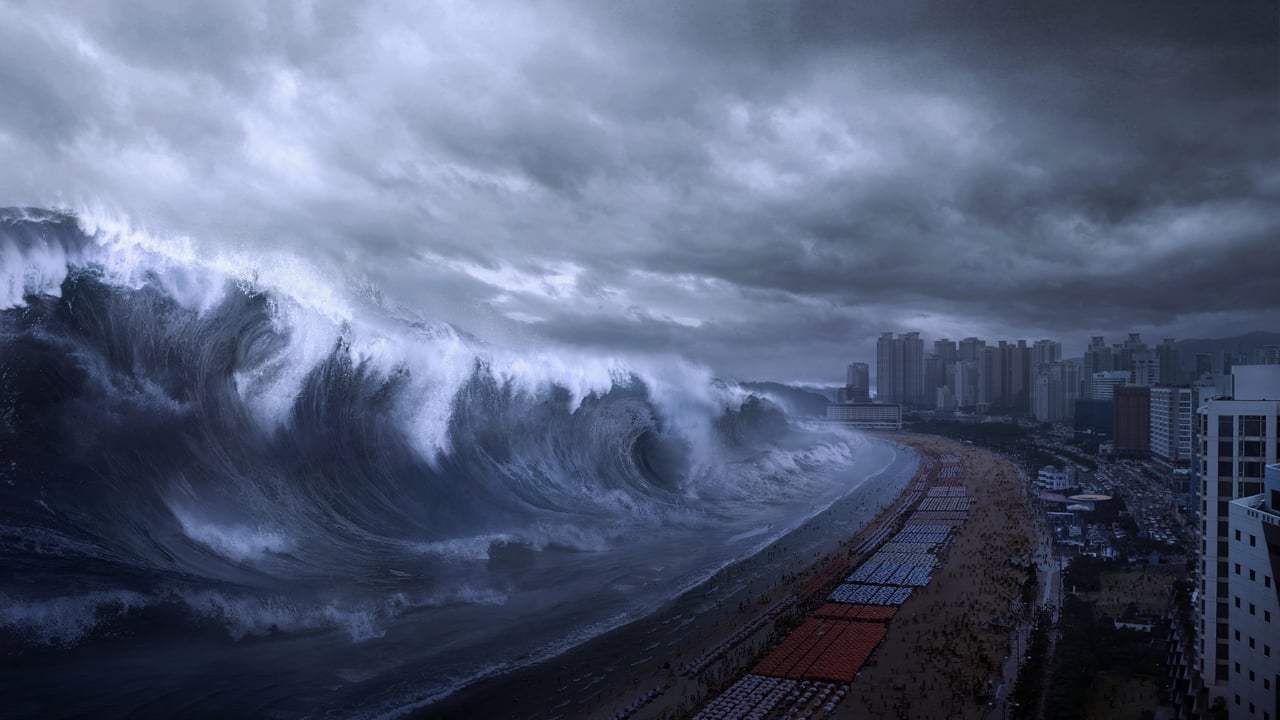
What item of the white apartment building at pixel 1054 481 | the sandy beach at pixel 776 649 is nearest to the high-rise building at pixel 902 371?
the white apartment building at pixel 1054 481

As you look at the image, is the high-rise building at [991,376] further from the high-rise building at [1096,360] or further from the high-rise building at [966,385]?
the high-rise building at [1096,360]

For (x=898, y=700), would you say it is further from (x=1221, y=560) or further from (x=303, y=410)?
(x=303, y=410)

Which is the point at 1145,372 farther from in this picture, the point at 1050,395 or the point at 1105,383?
the point at 1050,395

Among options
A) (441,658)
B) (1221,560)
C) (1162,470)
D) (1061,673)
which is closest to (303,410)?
(441,658)

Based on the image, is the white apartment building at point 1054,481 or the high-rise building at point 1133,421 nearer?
the white apartment building at point 1054,481

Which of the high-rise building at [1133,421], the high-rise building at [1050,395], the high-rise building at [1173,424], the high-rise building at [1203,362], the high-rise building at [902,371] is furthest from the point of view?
the high-rise building at [902,371]

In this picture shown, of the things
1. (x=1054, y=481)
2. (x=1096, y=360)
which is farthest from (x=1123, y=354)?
(x=1054, y=481)
